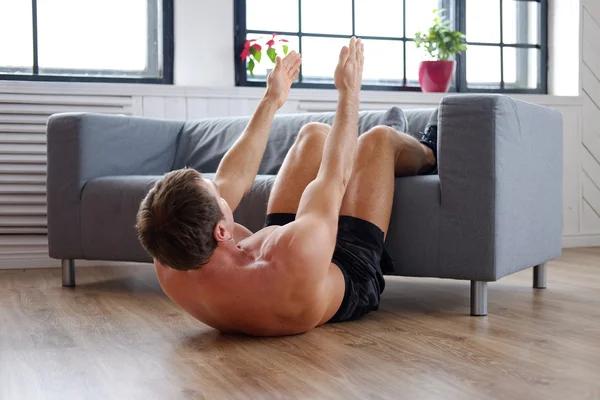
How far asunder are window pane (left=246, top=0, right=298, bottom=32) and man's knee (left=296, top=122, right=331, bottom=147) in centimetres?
216

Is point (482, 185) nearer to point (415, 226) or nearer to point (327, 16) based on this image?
point (415, 226)

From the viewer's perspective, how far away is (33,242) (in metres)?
3.89

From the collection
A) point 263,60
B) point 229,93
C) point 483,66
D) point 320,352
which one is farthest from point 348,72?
point 483,66

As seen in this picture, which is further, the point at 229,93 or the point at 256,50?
the point at 256,50

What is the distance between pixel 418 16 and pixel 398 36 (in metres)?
0.18

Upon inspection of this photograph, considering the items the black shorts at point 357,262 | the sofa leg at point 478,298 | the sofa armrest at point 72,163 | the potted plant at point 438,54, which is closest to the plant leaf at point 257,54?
the potted plant at point 438,54

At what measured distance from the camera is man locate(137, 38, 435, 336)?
179cm

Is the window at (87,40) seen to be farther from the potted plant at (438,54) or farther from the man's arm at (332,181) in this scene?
the man's arm at (332,181)

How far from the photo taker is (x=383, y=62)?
187 inches

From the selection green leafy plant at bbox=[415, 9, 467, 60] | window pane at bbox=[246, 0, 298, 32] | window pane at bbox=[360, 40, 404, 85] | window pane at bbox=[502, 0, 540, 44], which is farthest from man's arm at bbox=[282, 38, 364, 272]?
window pane at bbox=[502, 0, 540, 44]

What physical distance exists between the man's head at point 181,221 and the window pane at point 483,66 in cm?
343

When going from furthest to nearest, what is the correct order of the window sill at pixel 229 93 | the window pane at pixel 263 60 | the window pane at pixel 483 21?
the window pane at pixel 483 21 < the window pane at pixel 263 60 < the window sill at pixel 229 93

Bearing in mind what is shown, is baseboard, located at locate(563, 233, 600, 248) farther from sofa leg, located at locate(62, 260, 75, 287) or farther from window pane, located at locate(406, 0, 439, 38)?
sofa leg, located at locate(62, 260, 75, 287)

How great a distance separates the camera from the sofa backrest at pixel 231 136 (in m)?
3.16
